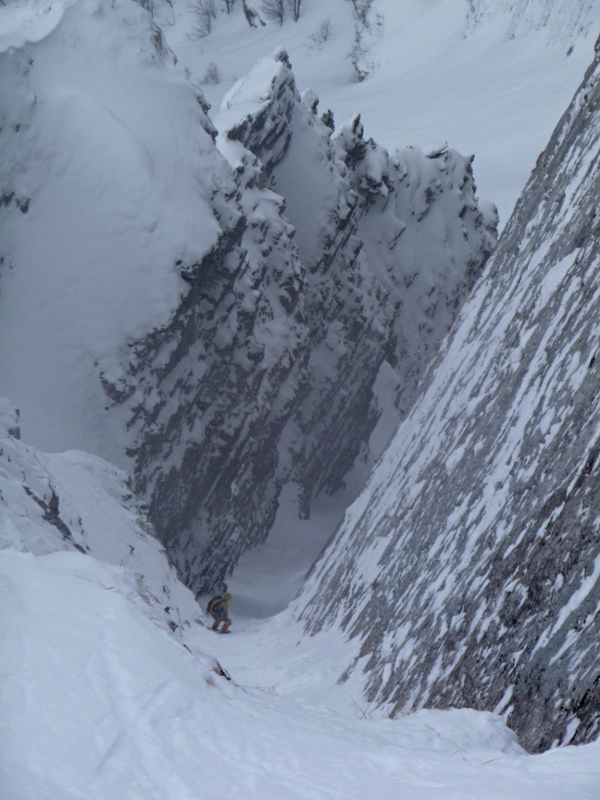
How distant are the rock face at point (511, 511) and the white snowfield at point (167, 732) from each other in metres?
0.63

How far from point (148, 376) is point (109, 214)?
4.46 meters

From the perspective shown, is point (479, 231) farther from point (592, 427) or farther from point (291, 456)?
point (592, 427)

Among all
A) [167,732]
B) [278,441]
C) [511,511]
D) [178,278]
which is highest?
[178,278]

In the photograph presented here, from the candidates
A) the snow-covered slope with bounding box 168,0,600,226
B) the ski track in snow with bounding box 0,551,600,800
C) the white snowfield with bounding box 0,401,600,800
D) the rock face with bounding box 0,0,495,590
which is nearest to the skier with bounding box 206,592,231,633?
the rock face with bounding box 0,0,495,590

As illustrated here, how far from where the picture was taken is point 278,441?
3036 centimetres

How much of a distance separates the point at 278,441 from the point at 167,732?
1027 inches

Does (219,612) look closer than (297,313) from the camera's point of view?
Yes

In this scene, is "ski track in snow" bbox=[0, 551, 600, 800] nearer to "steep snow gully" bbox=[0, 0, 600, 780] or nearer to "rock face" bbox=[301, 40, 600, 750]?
"steep snow gully" bbox=[0, 0, 600, 780]

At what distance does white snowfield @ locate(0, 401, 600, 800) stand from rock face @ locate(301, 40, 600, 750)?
2.07 feet

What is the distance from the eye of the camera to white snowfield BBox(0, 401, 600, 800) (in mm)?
3734

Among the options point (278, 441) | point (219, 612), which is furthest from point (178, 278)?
point (278, 441)

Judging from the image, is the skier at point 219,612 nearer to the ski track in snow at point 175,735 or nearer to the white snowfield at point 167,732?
the white snowfield at point 167,732

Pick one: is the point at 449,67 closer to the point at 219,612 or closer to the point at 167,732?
the point at 219,612

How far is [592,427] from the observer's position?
21.4 feet
